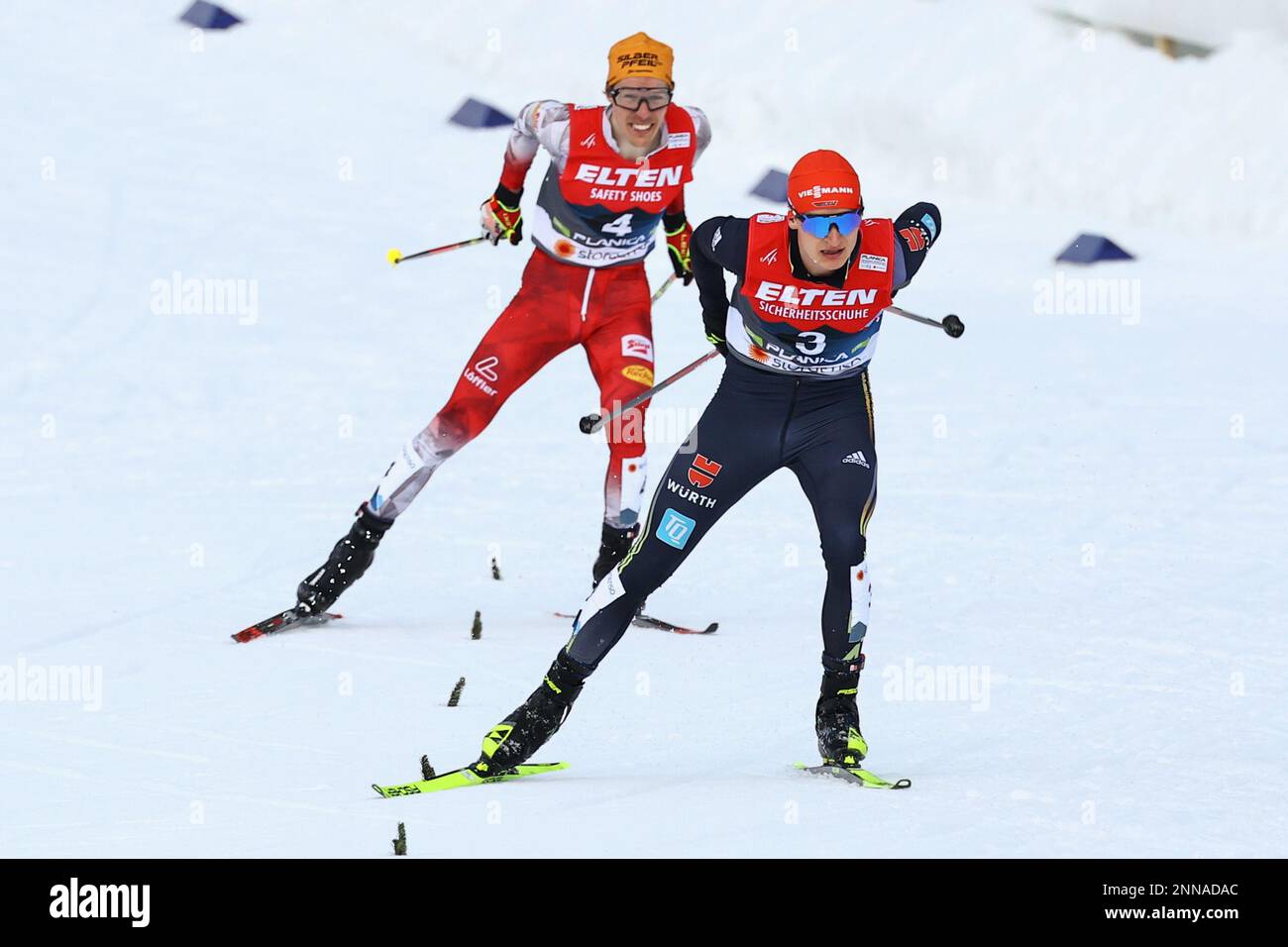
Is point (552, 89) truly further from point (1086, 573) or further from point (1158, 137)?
point (1086, 573)

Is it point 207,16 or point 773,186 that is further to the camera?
point 207,16

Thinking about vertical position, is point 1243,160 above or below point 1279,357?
above

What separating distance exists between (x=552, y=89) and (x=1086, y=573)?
377 inches

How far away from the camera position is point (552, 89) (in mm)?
16609

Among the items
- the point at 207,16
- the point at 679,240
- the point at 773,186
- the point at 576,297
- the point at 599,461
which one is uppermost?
the point at 207,16

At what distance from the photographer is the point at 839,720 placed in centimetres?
561

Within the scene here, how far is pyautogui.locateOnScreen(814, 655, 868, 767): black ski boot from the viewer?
5.56 m

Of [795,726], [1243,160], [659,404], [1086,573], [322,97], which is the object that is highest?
[322,97]

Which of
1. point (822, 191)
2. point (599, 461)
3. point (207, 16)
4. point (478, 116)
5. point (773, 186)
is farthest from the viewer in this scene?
point (207, 16)

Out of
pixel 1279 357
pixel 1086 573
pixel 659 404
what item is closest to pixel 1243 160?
pixel 1279 357

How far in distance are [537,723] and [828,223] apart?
65.0 inches

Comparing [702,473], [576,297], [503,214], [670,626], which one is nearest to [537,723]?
[702,473]

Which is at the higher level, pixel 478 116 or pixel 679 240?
pixel 478 116

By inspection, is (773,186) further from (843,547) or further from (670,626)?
(843,547)
